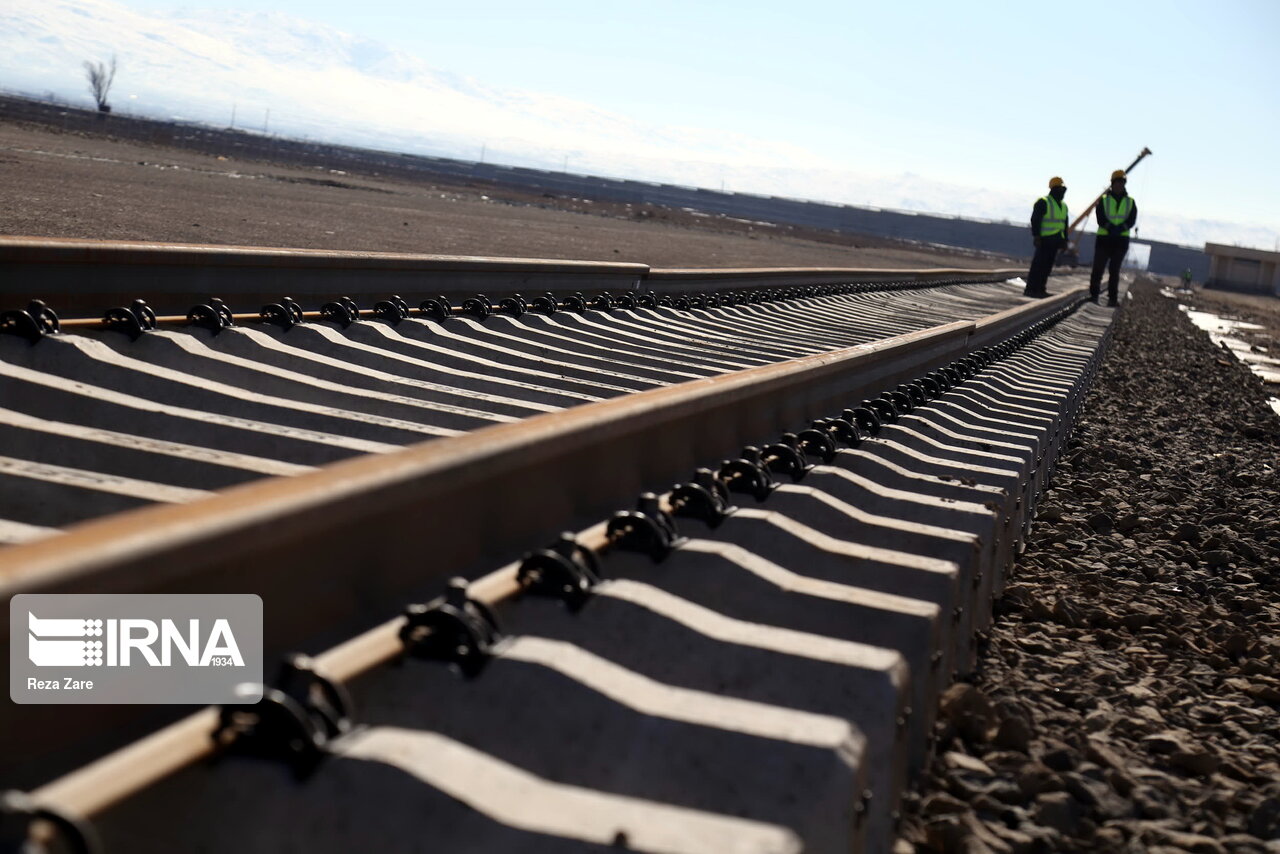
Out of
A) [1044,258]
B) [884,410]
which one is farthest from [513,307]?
[1044,258]

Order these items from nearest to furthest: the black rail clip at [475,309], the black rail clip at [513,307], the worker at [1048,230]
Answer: the black rail clip at [475,309] < the black rail clip at [513,307] < the worker at [1048,230]

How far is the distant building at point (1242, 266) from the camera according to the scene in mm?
100625

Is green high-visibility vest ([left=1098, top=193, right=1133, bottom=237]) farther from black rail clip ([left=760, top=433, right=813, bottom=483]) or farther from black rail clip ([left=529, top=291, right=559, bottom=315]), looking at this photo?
black rail clip ([left=760, top=433, right=813, bottom=483])

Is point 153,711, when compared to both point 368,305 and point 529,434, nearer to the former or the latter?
point 529,434

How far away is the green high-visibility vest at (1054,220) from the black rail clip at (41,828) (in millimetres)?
24516

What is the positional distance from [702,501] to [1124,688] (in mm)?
1432

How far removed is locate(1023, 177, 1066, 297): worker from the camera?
24859 mm

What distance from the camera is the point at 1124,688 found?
4312 millimetres

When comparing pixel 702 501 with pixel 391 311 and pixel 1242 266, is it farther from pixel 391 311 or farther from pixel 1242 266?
pixel 1242 266

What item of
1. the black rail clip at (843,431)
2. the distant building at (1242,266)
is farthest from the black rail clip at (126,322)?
the distant building at (1242,266)

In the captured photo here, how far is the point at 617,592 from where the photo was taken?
3148 millimetres

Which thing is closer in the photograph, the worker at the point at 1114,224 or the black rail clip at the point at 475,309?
the black rail clip at the point at 475,309

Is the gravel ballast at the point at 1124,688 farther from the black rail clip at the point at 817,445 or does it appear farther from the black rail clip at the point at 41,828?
the black rail clip at the point at 41,828

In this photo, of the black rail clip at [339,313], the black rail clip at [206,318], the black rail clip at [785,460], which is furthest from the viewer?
the black rail clip at [339,313]
